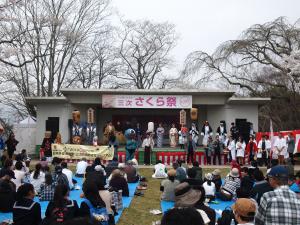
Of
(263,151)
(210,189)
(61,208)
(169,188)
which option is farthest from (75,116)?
(61,208)

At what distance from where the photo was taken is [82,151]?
66.0 feet

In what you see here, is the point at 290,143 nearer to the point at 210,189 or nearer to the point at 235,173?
the point at 235,173

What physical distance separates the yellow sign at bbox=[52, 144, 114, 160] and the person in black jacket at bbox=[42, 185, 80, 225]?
1389 cm

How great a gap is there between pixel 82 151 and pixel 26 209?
13871mm

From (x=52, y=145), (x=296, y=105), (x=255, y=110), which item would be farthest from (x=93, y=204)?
(x=296, y=105)

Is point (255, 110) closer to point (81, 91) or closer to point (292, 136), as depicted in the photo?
point (292, 136)

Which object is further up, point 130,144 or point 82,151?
point 130,144

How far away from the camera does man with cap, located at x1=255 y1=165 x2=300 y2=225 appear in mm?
3676

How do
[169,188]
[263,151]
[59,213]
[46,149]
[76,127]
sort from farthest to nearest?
[76,127] → [46,149] → [263,151] → [169,188] → [59,213]

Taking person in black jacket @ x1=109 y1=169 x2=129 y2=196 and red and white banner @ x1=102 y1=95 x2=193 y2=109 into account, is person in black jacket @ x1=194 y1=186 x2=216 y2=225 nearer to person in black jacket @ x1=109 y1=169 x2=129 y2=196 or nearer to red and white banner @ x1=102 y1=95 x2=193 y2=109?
person in black jacket @ x1=109 y1=169 x2=129 y2=196

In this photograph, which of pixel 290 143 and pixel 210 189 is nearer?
pixel 210 189

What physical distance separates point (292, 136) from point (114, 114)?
38.1 ft

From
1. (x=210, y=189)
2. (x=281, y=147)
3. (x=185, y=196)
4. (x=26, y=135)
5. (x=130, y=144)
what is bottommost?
(x=210, y=189)

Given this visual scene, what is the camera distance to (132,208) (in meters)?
10.6
